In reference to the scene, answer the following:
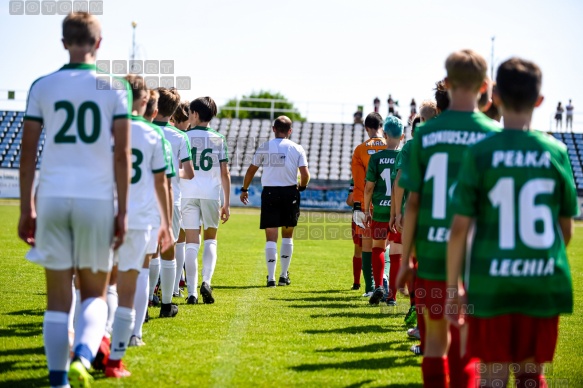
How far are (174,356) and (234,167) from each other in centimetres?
3866

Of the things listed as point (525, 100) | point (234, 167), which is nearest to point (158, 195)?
point (525, 100)

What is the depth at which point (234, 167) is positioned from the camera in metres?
44.7

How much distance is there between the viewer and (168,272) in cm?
807

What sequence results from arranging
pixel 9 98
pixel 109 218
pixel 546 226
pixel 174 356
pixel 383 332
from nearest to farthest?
1. pixel 546 226
2. pixel 109 218
3. pixel 174 356
4. pixel 383 332
5. pixel 9 98

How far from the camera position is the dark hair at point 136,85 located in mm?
5742

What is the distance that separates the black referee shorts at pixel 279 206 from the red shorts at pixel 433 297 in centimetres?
738

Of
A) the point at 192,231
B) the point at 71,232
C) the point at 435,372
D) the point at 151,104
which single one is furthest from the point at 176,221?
the point at 435,372

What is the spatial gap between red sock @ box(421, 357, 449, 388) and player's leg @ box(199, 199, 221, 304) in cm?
Result: 545

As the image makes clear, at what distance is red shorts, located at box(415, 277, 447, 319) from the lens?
4.32 m

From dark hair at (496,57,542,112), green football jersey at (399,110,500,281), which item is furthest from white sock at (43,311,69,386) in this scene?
dark hair at (496,57,542,112)

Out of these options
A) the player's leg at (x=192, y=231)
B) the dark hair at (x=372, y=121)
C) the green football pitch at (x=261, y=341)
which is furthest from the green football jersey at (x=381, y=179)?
the player's leg at (x=192, y=231)

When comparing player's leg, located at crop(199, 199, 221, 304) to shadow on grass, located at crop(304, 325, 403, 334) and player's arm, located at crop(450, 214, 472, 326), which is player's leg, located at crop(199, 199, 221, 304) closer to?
shadow on grass, located at crop(304, 325, 403, 334)

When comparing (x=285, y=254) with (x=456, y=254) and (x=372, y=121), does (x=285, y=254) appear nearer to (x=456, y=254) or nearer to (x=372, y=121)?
(x=372, y=121)

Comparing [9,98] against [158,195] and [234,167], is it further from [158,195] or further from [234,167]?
[158,195]
